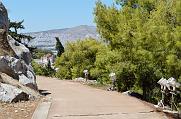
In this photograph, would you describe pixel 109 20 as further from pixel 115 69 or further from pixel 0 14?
pixel 0 14

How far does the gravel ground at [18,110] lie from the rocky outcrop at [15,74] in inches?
16.3

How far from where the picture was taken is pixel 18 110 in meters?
13.7

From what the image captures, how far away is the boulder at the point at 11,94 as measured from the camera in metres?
14.9

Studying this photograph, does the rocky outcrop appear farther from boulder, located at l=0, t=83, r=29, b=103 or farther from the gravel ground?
the gravel ground

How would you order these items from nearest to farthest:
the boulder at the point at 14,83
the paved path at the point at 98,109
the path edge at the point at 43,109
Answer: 1. the path edge at the point at 43,109
2. the paved path at the point at 98,109
3. the boulder at the point at 14,83

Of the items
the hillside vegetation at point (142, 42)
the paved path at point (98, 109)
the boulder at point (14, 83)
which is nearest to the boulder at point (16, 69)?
the boulder at point (14, 83)

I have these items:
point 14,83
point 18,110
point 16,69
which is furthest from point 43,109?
point 16,69

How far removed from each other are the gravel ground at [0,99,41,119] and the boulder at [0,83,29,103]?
27 centimetres

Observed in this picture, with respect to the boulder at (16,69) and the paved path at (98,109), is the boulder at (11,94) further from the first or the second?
the boulder at (16,69)

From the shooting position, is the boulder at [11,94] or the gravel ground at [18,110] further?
the boulder at [11,94]

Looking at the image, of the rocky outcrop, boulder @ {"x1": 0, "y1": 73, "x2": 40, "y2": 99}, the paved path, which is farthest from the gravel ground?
boulder @ {"x1": 0, "y1": 73, "x2": 40, "y2": 99}

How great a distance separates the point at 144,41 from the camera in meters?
22.5

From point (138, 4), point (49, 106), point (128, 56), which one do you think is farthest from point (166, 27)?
point (49, 106)

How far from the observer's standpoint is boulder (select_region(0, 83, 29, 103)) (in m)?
14.9
